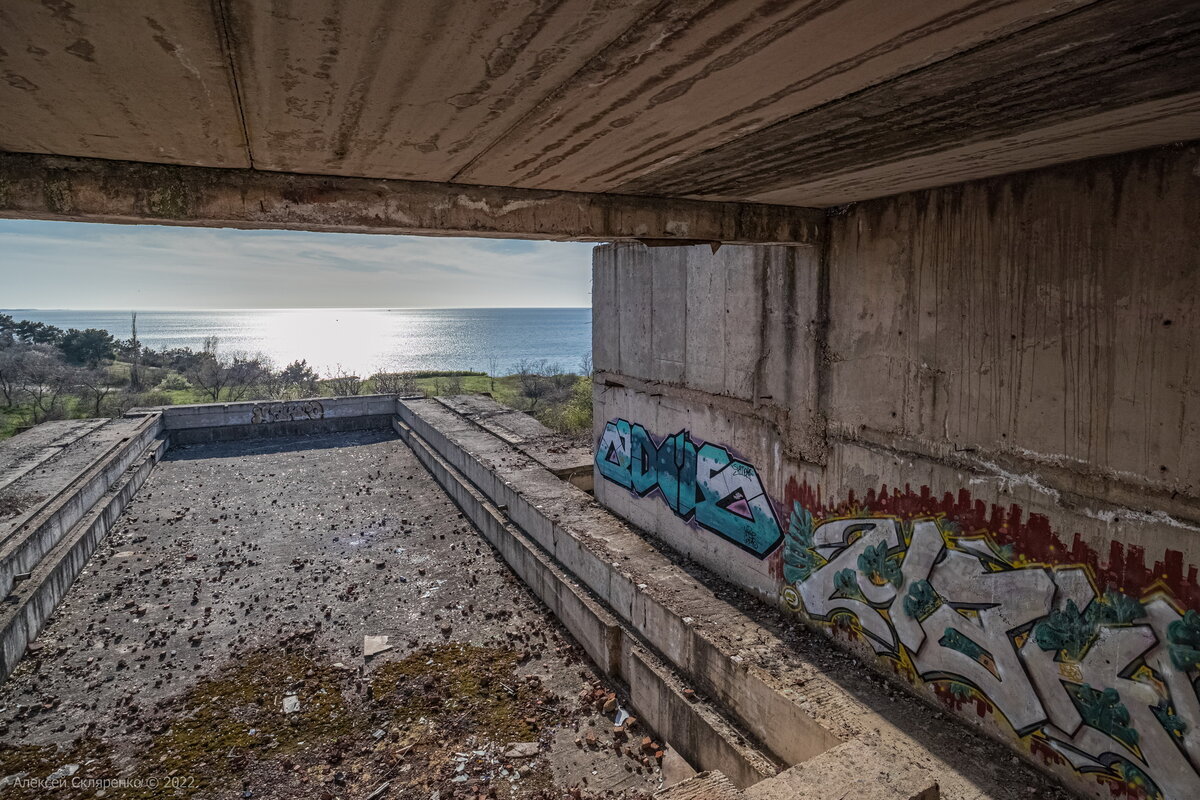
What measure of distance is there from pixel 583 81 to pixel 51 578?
11.0 metres

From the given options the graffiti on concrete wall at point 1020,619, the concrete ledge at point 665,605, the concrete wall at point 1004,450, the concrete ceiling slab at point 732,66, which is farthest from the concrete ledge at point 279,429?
the concrete ceiling slab at point 732,66

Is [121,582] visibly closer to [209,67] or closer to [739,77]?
[209,67]

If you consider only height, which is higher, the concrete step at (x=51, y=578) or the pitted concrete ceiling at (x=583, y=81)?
the pitted concrete ceiling at (x=583, y=81)

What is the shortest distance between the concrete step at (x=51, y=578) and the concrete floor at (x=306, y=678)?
0.71 ft

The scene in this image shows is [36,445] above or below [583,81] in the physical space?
below

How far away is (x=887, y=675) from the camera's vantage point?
5527mm

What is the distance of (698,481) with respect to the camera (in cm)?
794

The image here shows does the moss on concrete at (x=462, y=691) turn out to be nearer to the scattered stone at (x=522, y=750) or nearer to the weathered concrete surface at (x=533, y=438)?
the scattered stone at (x=522, y=750)

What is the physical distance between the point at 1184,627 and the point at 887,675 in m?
2.43

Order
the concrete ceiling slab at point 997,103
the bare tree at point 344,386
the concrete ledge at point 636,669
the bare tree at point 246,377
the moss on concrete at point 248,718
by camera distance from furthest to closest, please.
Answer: the bare tree at point 246,377 → the bare tree at point 344,386 → the moss on concrete at point 248,718 → the concrete ledge at point 636,669 → the concrete ceiling slab at point 997,103

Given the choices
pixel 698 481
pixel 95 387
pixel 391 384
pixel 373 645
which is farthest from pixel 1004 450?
pixel 95 387

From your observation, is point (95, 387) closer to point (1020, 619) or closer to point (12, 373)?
point (12, 373)

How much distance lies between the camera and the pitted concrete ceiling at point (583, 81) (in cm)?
182

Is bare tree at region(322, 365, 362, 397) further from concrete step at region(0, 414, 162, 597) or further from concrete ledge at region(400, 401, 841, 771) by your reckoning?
concrete ledge at region(400, 401, 841, 771)
